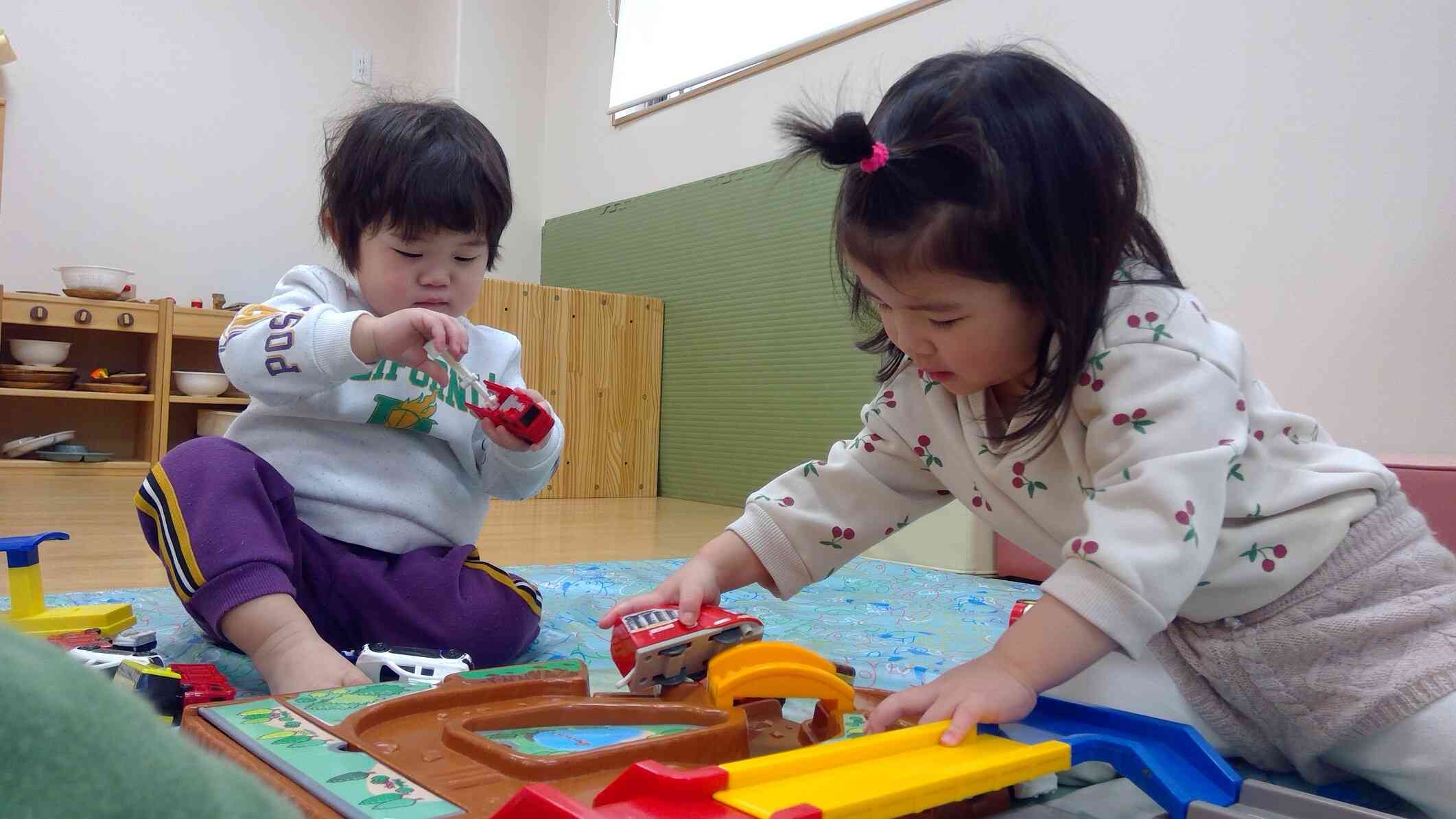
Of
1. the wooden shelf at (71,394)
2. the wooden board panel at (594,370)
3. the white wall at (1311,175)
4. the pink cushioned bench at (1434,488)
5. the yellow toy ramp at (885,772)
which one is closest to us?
the yellow toy ramp at (885,772)

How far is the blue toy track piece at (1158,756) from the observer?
0.49 metres

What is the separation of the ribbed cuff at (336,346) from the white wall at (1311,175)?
128 centimetres

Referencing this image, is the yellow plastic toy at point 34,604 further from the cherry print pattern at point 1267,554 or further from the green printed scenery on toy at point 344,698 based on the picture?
the cherry print pattern at point 1267,554

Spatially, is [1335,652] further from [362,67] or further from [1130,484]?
[362,67]

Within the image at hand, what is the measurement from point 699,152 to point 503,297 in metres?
0.64

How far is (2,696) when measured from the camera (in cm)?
14

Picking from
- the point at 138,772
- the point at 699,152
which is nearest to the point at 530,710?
the point at 138,772

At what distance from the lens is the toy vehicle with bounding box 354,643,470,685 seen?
686 millimetres

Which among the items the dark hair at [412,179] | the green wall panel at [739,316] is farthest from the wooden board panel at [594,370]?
the dark hair at [412,179]

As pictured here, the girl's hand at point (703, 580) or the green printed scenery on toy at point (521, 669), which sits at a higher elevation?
the girl's hand at point (703, 580)

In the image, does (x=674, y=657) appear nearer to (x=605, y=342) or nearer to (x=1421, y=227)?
(x=1421, y=227)

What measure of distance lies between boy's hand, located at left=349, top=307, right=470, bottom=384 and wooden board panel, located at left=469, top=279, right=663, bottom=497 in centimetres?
177

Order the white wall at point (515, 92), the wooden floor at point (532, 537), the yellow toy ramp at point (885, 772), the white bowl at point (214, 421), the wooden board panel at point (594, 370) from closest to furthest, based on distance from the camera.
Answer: the yellow toy ramp at point (885, 772) → the wooden floor at point (532, 537) → the wooden board panel at point (594, 370) → the white bowl at point (214, 421) → the white wall at point (515, 92)

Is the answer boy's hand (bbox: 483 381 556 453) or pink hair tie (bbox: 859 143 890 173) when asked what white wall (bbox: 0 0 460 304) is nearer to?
boy's hand (bbox: 483 381 556 453)
